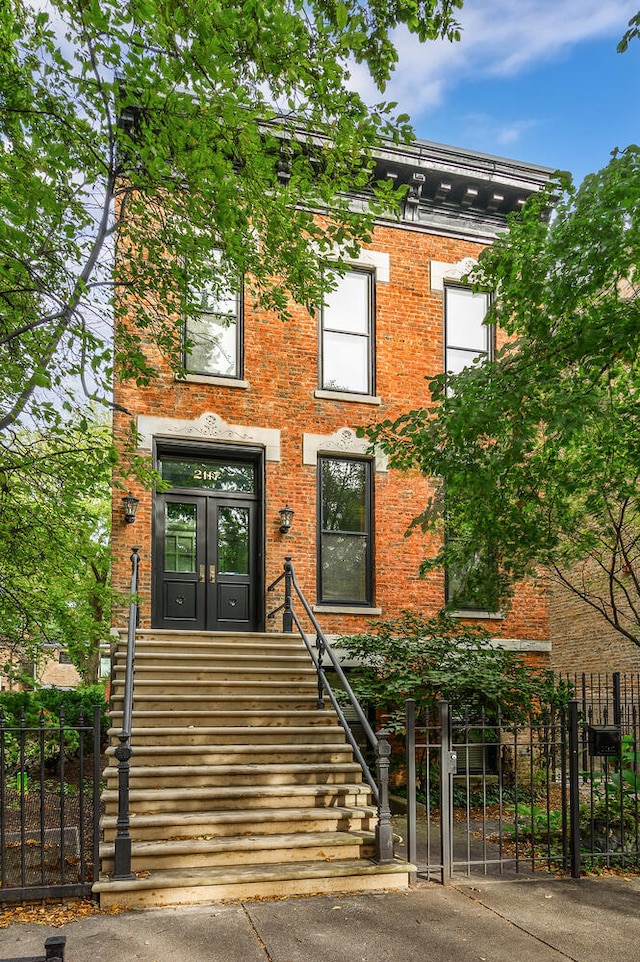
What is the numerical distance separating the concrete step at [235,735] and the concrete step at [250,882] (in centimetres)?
192

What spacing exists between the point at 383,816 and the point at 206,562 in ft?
19.3

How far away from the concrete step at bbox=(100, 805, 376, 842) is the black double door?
4656 mm

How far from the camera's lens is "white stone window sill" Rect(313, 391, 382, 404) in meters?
13.2

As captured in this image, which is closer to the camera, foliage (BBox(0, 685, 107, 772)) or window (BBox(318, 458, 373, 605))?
foliage (BBox(0, 685, 107, 772))

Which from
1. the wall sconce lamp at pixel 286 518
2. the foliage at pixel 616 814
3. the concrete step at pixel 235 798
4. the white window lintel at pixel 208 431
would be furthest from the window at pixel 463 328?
the concrete step at pixel 235 798

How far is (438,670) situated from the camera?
11664mm

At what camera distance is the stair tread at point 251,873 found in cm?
657

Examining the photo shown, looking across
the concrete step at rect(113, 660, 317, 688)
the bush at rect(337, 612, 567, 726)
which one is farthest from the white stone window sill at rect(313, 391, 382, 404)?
the concrete step at rect(113, 660, 317, 688)

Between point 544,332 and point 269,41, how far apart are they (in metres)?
3.82

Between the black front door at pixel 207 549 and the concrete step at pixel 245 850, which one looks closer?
the concrete step at pixel 245 850

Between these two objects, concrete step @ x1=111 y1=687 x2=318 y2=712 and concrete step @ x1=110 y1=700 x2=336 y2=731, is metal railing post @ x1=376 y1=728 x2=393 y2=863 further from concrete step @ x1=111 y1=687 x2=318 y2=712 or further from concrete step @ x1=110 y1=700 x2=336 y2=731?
concrete step @ x1=111 y1=687 x2=318 y2=712

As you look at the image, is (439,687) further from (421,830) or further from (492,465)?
(492,465)

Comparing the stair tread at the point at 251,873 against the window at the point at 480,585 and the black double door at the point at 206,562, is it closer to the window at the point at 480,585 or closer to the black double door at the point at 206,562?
the window at the point at 480,585

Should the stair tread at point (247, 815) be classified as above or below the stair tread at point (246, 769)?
below
